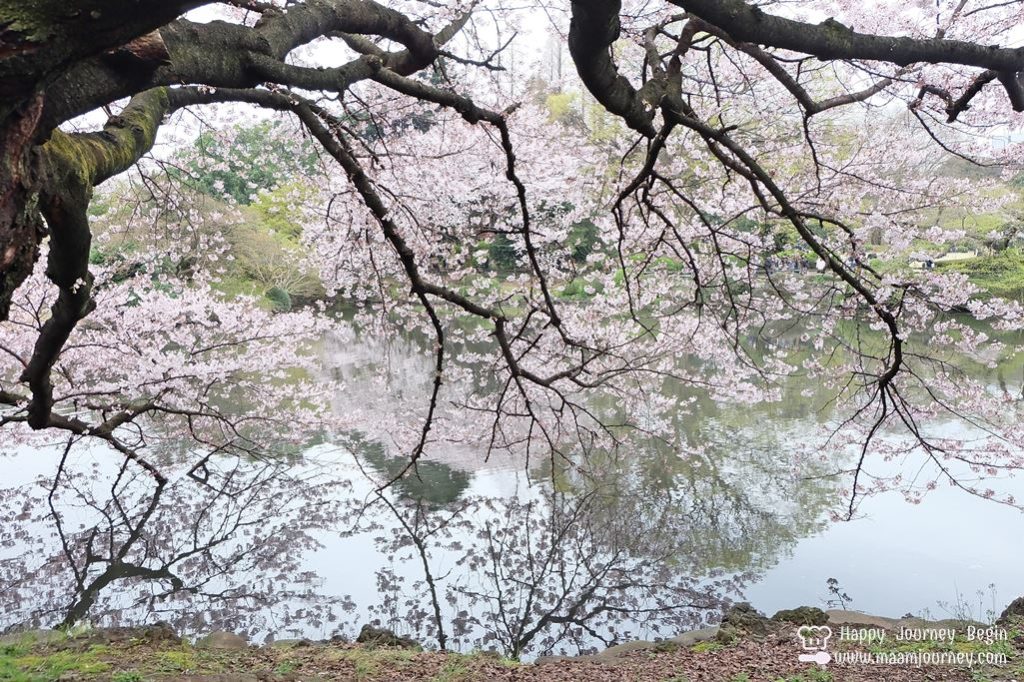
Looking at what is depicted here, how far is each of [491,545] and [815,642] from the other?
3058mm

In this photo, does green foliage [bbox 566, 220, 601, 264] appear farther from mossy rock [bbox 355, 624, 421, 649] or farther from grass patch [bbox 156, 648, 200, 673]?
grass patch [bbox 156, 648, 200, 673]

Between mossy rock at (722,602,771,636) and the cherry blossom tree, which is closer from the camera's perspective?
the cherry blossom tree

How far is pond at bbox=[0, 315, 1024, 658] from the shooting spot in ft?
16.4

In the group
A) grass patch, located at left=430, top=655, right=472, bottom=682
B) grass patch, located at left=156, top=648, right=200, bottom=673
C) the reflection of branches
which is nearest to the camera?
grass patch, located at left=156, top=648, right=200, bottom=673

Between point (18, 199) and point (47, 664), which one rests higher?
point (18, 199)

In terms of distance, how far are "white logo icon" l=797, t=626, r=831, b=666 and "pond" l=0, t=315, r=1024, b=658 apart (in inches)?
43.6

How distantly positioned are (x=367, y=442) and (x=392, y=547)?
9.24ft

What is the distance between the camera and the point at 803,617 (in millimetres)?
4156

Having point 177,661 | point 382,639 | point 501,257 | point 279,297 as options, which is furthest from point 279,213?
point 177,661

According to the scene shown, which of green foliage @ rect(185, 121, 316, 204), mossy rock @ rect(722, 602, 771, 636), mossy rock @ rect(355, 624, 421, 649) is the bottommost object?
mossy rock @ rect(355, 624, 421, 649)

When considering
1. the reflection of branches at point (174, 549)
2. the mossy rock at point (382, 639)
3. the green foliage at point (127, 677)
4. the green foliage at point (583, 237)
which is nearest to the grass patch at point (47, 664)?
the green foliage at point (127, 677)

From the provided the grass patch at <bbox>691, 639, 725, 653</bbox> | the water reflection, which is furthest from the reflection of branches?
the grass patch at <bbox>691, 639, 725, 653</bbox>

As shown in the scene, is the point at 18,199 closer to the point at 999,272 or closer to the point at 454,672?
the point at 454,672

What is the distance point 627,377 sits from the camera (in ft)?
33.5
